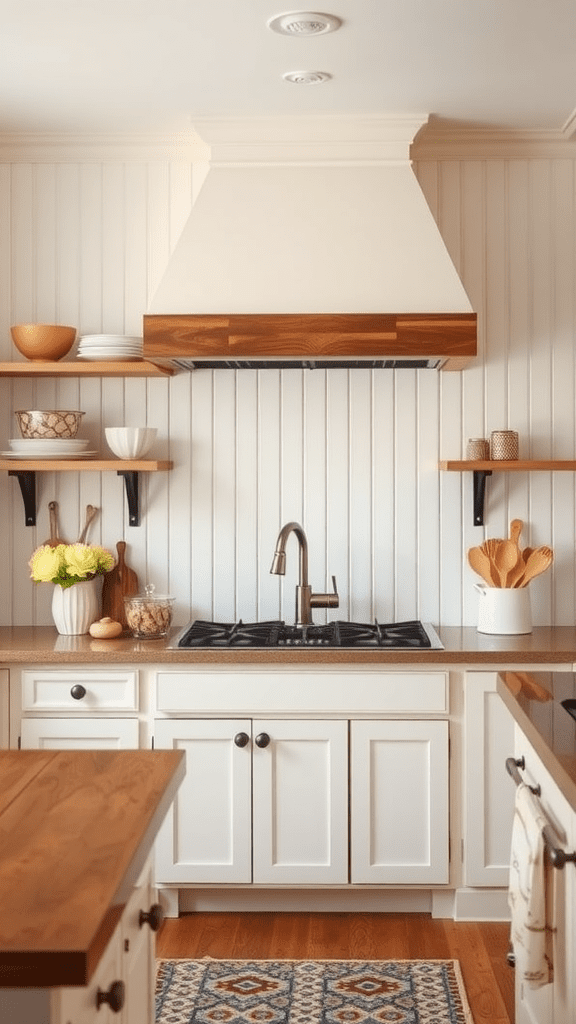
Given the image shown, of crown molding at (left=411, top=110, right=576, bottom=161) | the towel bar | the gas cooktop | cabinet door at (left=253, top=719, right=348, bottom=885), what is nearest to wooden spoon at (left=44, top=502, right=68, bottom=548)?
the gas cooktop

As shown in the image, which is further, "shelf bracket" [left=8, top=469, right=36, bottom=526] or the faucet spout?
"shelf bracket" [left=8, top=469, right=36, bottom=526]

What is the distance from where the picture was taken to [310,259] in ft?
12.1

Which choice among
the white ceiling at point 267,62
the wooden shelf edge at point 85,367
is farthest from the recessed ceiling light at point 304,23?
the wooden shelf edge at point 85,367

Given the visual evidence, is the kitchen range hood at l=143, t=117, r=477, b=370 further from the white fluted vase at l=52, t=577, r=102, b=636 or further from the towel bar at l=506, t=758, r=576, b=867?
the towel bar at l=506, t=758, r=576, b=867

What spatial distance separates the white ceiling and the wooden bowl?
685 millimetres

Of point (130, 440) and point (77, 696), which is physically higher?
point (130, 440)

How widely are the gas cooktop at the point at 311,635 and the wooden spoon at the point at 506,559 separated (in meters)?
0.30

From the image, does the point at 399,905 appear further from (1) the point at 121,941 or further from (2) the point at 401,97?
(2) the point at 401,97

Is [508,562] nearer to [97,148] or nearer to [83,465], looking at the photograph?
[83,465]

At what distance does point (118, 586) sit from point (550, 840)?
2296 millimetres

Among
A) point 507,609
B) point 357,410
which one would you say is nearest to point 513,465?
point 507,609

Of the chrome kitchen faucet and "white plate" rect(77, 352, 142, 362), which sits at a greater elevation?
"white plate" rect(77, 352, 142, 362)

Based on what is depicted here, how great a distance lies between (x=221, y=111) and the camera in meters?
3.73

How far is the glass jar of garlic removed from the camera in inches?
149
